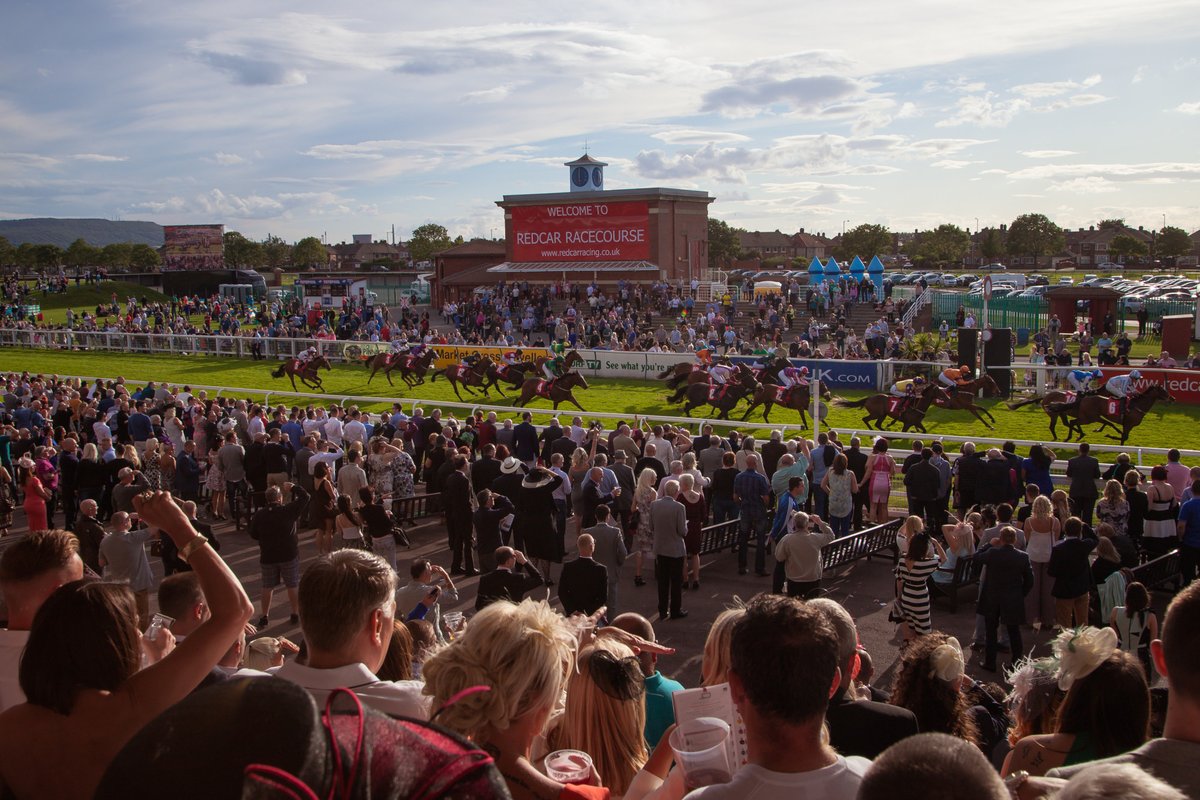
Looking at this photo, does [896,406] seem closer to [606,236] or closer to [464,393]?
[464,393]

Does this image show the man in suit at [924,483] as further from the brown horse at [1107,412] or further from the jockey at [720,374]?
the jockey at [720,374]

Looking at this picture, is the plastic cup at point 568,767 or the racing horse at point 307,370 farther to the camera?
the racing horse at point 307,370

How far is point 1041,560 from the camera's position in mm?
8625

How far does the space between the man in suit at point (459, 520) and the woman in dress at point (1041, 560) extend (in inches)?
230

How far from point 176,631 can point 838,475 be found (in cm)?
842

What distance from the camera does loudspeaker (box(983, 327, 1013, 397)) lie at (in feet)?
76.8

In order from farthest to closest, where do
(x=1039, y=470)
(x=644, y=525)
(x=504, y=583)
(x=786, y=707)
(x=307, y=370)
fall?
(x=307, y=370) < (x=1039, y=470) < (x=644, y=525) < (x=504, y=583) < (x=786, y=707)

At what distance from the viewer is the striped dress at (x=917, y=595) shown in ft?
24.8

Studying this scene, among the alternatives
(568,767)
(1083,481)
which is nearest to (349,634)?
(568,767)

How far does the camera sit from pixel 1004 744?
473 centimetres

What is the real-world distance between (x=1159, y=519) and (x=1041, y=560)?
2.30 metres

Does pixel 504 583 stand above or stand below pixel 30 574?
below

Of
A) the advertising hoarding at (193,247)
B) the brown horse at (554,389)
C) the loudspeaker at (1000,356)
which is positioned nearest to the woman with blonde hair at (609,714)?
the brown horse at (554,389)

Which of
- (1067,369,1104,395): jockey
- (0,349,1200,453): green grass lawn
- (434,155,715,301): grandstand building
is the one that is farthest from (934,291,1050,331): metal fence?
(0,349,1200,453): green grass lawn
